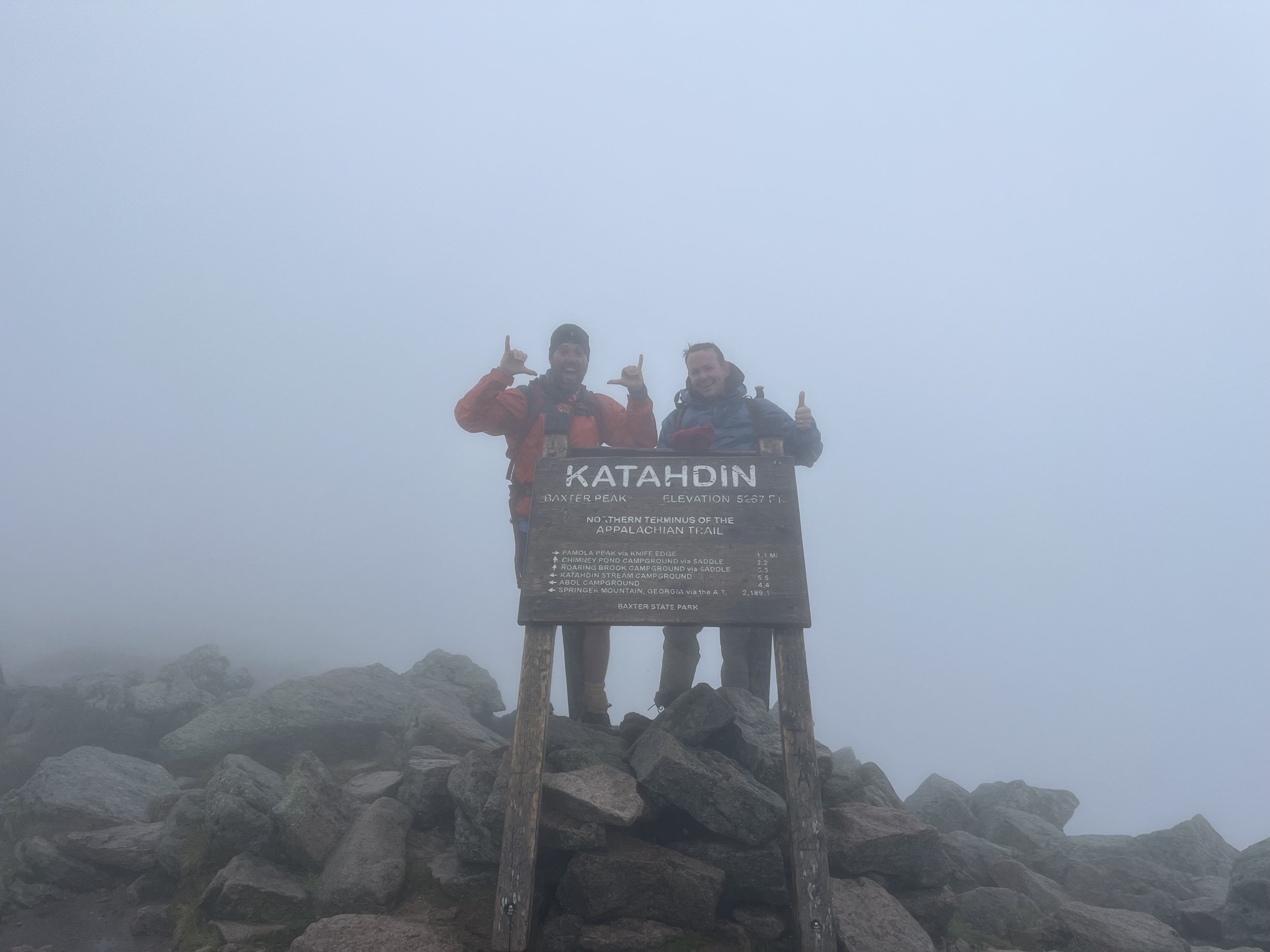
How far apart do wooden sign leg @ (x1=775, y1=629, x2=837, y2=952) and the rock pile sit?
31.9 inches

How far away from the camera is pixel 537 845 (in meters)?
6.84

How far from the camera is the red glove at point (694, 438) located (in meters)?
9.32

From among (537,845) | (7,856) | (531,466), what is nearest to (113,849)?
(7,856)

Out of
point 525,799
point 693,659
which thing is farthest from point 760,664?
point 525,799

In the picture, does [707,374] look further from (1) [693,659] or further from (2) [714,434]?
(1) [693,659]

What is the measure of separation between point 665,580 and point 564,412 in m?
3.01

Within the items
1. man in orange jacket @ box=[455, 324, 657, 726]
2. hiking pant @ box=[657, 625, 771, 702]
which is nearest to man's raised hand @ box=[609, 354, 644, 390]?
man in orange jacket @ box=[455, 324, 657, 726]

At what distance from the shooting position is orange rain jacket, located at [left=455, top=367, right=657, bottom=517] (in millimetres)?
9438

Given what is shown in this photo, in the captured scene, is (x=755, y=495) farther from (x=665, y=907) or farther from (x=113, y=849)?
(x=113, y=849)

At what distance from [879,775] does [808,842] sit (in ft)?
23.3

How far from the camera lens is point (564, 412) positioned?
9234mm

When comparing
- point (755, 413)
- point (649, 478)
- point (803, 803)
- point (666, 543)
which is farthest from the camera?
point (755, 413)

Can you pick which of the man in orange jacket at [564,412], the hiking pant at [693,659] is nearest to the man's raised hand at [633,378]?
the man in orange jacket at [564,412]

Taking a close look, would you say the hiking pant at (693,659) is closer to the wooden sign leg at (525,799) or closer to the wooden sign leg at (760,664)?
the wooden sign leg at (760,664)
